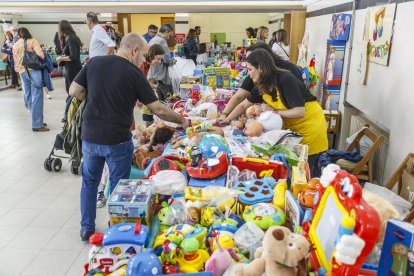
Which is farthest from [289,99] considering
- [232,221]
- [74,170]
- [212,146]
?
[74,170]

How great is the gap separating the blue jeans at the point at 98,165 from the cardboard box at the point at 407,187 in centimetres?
225

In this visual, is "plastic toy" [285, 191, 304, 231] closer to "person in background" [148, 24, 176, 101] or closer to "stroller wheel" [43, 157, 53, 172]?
"stroller wheel" [43, 157, 53, 172]

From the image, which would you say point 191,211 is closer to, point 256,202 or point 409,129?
point 256,202

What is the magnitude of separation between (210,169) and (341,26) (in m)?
3.53

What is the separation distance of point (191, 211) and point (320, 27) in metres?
5.37

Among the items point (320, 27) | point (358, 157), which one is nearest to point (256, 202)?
point (358, 157)

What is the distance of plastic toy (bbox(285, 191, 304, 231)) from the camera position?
5.41 feet

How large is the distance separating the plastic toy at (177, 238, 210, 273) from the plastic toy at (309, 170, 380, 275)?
47 cm

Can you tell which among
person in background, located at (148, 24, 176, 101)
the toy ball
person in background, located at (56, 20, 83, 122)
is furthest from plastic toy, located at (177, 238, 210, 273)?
person in background, located at (56, 20, 83, 122)

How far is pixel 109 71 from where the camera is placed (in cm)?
278

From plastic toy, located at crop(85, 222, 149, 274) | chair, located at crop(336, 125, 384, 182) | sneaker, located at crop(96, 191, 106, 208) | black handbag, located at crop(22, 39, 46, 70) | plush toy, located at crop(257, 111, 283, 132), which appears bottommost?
sneaker, located at crop(96, 191, 106, 208)

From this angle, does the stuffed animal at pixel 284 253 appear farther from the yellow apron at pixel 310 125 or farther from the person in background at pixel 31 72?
the person in background at pixel 31 72

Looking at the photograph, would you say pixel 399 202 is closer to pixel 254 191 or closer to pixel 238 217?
pixel 254 191

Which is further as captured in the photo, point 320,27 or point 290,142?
point 320,27
